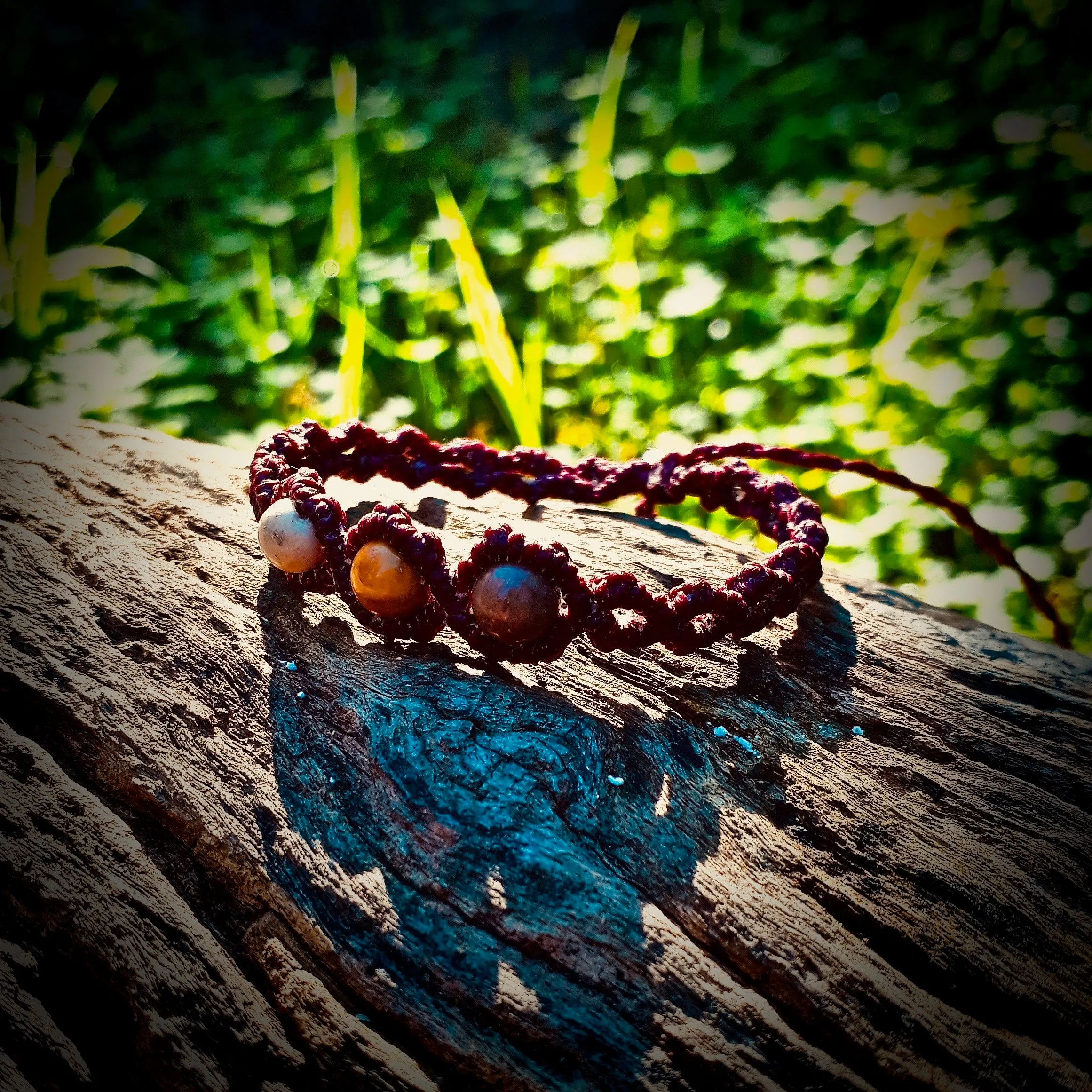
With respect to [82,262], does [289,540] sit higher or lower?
lower

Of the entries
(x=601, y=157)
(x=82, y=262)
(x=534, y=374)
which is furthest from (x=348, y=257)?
(x=601, y=157)

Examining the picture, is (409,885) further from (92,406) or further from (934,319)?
(934,319)

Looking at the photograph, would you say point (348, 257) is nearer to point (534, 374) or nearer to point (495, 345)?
point (495, 345)

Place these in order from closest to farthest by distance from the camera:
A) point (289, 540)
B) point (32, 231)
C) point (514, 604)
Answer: point (514, 604), point (289, 540), point (32, 231)

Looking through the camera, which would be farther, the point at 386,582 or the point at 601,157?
the point at 601,157

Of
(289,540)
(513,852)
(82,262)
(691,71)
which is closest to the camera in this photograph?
(513,852)

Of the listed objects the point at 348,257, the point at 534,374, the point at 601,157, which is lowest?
the point at 534,374

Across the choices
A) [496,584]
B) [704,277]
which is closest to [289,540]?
[496,584]

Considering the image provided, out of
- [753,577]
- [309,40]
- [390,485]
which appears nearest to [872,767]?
[753,577]
